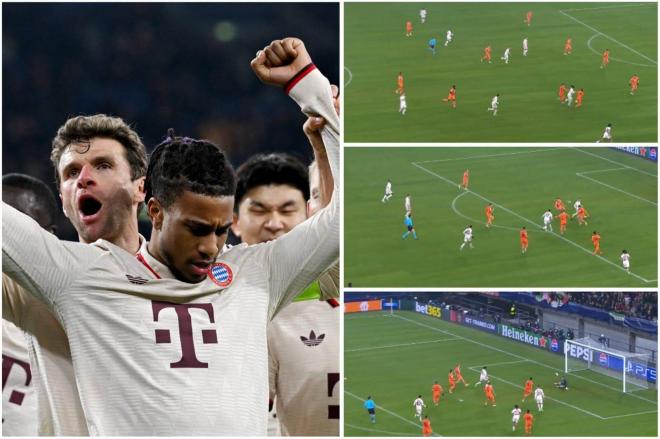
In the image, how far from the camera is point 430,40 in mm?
3328

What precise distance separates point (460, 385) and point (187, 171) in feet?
4.71

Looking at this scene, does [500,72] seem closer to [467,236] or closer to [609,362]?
[467,236]

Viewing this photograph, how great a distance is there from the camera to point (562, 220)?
131 inches

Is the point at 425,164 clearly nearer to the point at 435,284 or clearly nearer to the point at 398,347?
the point at 435,284

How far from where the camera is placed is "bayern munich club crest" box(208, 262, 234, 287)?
91.2 inches

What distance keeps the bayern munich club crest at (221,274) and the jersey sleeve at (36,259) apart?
30 cm

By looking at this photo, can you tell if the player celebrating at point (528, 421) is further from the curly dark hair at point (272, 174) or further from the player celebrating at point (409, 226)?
the curly dark hair at point (272, 174)

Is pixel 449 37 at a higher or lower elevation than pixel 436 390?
higher

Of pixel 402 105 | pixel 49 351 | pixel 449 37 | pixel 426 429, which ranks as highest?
pixel 449 37

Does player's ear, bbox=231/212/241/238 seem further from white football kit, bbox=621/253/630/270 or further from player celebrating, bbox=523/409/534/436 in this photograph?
white football kit, bbox=621/253/630/270

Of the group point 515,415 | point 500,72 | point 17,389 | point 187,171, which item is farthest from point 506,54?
point 17,389

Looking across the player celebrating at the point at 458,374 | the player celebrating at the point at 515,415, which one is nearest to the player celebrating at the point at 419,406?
the player celebrating at the point at 458,374

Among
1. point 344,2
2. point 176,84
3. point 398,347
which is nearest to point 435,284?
point 398,347

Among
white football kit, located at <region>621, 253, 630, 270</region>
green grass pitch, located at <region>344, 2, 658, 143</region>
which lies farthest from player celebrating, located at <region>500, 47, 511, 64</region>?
white football kit, located at <region>621, 253, 630, 270</region>
